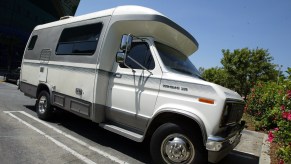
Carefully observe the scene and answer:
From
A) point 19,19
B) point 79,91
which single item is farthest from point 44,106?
point 19,19

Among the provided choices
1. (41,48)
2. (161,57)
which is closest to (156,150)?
(161,57)

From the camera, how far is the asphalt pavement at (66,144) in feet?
16.2

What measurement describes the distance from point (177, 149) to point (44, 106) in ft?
15.2

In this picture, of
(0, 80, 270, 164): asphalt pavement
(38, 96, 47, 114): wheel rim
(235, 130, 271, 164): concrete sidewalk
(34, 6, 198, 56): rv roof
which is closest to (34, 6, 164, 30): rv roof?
(34, 6, 198, 56): rv roof

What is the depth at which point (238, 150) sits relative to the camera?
287 inches

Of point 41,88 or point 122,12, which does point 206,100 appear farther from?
point 41,88

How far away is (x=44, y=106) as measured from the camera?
25.1 ft

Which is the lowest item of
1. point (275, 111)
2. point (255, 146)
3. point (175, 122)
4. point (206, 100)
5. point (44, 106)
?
point (255, 146)

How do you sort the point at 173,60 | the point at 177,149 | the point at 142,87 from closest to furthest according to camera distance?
the point at 177,149 < the point at 142,87 < the point at 173,60

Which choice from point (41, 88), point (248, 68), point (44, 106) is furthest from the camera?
point (248, 68)

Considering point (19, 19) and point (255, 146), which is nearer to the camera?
point (255, 146)

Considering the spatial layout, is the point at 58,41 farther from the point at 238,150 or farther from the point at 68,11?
the point at 68,11

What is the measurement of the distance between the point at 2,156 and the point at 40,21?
139 ft

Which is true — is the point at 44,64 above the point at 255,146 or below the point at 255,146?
above
